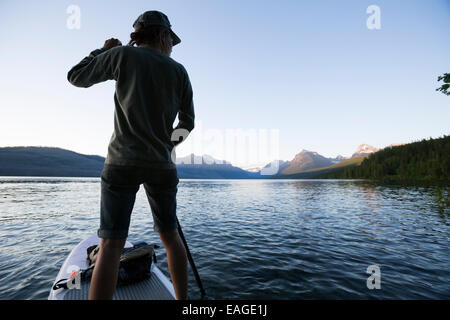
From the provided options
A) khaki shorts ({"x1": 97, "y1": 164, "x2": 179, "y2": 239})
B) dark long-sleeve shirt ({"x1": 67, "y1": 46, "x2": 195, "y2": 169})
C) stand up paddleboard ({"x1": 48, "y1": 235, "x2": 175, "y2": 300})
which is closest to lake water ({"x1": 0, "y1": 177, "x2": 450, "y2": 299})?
stand up paddleboard ({"x1": 48, "y1": 235, "x2": 175, "y2": 300})

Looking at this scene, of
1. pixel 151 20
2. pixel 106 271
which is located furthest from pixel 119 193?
pixel 151 20

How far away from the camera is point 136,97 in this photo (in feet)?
7.61

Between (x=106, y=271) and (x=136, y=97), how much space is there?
1.92m

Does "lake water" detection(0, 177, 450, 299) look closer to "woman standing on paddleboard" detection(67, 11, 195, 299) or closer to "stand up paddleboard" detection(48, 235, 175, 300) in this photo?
"stand up paddleboard" detection(48, 235, 175, 300)

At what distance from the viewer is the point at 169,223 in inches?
108

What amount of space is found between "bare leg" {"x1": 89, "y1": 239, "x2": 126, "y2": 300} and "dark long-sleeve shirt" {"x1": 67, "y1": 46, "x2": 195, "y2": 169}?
91cm

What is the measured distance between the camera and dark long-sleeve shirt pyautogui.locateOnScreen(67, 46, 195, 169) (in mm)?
2318

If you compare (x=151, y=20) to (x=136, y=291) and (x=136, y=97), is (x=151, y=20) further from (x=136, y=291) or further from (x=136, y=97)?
(x=136, y=291)

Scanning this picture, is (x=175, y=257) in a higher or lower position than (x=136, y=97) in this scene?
lower

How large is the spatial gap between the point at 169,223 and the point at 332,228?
37.4ft

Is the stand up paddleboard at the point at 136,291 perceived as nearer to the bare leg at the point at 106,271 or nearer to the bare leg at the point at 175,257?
the bare leg at the point at 175,257
